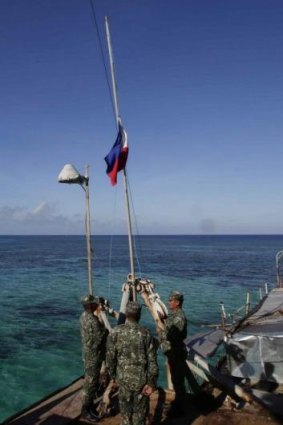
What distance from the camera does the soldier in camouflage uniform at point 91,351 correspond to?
751 centimetres

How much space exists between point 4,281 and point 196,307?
88.3ft

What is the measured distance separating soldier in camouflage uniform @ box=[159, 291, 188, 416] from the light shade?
355cm

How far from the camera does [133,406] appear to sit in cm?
639

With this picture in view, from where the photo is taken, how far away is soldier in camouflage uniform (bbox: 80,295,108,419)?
7508 millimetres

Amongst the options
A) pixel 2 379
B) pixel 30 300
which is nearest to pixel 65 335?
pixel 2 379

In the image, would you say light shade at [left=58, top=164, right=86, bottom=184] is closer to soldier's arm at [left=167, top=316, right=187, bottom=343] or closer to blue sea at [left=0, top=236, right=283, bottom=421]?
soldier's arm at [left=167, top=316, right=187, bottom=343]

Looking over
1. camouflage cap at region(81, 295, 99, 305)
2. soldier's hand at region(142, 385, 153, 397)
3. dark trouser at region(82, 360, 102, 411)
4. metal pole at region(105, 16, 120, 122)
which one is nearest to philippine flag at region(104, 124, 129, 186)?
metal pole at region(105, 16, 120, 122)

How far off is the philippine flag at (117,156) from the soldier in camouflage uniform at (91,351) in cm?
341

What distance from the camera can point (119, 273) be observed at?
6172 centimetres

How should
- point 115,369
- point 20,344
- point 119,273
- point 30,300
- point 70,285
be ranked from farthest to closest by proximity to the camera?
point 119,273
point 70,285
point 30,300
point 20,344
point 115,369

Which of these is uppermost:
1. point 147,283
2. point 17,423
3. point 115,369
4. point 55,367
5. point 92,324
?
point 147,283

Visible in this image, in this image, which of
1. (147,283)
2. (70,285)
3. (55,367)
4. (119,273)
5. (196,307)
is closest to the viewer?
(147,283)

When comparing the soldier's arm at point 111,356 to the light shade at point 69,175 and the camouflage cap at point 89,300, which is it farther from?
the light shade at point 69,175

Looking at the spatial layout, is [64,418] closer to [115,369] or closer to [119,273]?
[115,369]
